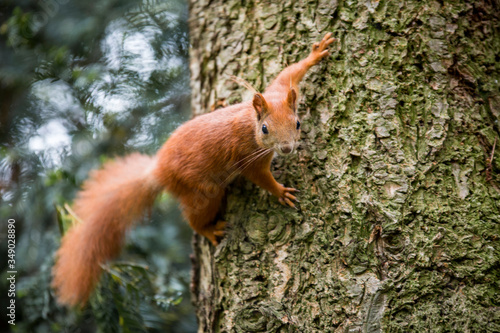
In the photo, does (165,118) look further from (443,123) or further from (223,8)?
(443,123)

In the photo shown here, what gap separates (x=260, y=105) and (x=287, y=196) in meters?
0.49

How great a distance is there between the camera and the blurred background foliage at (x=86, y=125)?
266cm

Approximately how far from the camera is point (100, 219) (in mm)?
2664

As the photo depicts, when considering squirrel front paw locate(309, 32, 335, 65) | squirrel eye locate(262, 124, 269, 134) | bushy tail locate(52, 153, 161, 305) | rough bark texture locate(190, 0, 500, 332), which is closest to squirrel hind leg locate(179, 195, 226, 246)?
rough bark texture locate(190, 0, 500, 332)

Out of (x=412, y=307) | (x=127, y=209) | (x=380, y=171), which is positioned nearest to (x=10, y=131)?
(x=127, y=209)

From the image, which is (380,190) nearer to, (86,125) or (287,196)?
(287,196)

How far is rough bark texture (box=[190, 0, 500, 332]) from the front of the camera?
162cm

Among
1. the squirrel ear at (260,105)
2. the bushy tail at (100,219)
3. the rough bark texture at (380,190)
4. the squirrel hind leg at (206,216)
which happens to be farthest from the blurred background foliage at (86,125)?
the squirrel ear at (260,105)

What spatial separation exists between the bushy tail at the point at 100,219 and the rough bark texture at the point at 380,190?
0.89 meters

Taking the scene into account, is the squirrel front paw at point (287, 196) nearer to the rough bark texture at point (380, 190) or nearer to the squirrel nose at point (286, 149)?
the rough bark texture at point (380, 190)

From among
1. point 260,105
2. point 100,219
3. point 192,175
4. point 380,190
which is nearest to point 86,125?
point 100,219

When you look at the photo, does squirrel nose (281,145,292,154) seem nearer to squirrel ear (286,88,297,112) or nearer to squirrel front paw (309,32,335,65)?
squirrel ear (286,88,297,112)

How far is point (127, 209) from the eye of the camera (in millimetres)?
2680

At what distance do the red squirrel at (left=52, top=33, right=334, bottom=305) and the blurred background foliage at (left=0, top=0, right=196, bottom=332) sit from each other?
15 centimetres
